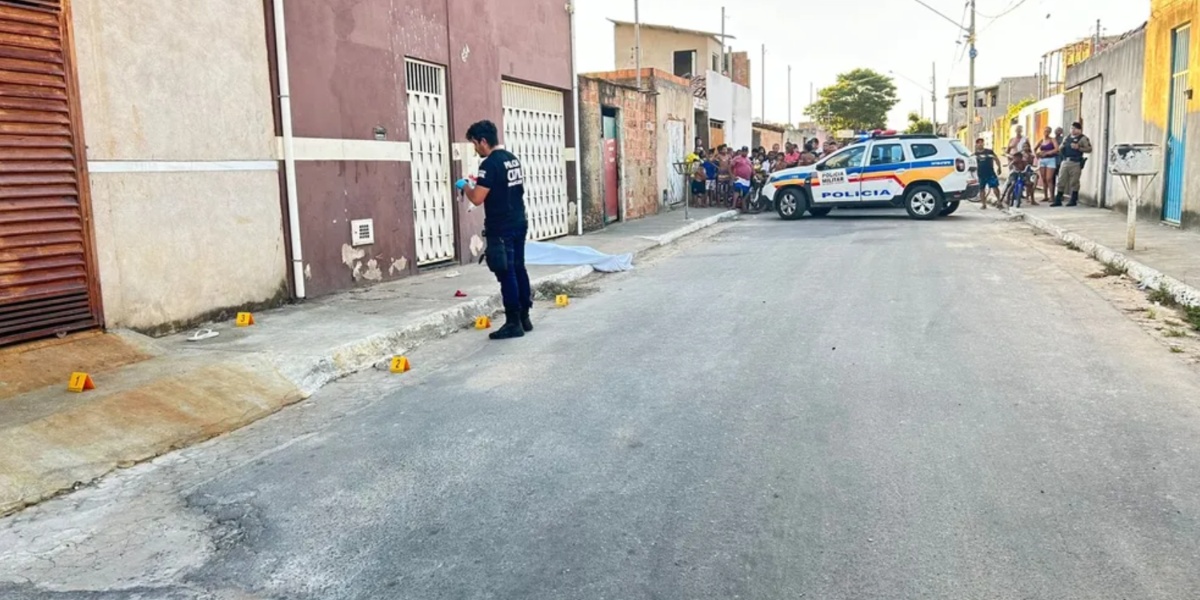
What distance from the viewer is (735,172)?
24.0 meters

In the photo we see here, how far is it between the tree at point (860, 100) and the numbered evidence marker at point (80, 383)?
71775 millimetres

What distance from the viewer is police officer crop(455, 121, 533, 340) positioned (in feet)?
25.1

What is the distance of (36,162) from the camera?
249 inches

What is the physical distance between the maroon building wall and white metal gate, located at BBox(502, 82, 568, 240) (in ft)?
3.86

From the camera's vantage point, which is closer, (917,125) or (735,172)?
(735,172)

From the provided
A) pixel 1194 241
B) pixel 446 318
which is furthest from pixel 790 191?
pixel 446 318

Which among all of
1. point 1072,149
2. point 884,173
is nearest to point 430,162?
point 884,173

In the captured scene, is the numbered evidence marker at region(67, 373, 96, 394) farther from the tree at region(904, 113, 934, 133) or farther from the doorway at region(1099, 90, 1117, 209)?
the tree at region(904, 113, 934, 133)

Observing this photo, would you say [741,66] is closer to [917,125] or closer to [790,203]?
[790,203]

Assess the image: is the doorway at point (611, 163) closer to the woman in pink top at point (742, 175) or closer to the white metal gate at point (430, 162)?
the woman in pink top at point (742, 175)

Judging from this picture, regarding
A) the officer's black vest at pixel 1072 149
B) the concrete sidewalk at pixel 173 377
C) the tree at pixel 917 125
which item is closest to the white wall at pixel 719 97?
the officer's black vest at pixel 1072 149

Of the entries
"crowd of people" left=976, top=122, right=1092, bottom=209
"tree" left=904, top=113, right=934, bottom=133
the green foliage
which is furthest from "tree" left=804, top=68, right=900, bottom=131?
the green foliage

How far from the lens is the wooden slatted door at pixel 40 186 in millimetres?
6145

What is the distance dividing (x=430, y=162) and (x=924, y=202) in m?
11.7
